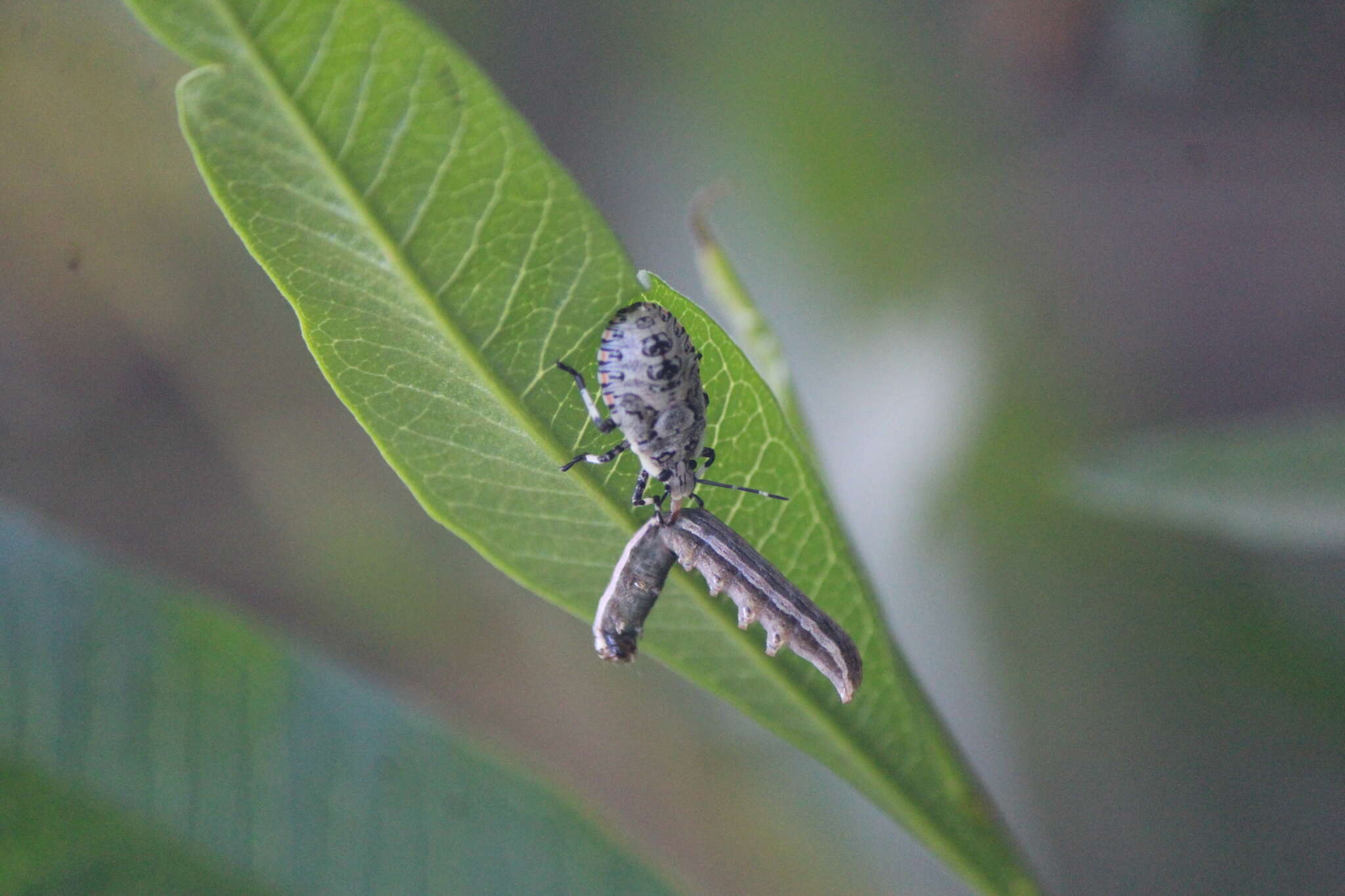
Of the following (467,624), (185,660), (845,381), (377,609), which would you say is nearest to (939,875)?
(845,381)

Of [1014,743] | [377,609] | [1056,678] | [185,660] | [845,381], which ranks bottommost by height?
[377,609]

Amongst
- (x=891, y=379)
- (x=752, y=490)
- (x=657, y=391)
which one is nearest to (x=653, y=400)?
(x=657, y=391)

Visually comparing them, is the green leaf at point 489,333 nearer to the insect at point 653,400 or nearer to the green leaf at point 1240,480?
the insect at point 653,400

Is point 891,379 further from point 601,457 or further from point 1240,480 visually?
point 601,457

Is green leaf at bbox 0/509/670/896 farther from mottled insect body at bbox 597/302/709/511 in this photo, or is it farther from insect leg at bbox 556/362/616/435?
insect leg at bbox 556/362/616/435

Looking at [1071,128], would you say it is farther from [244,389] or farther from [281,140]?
[281,140]

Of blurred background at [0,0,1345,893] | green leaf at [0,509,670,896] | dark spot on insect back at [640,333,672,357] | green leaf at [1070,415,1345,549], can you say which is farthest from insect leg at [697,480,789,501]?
blurred background at [0,0,1345,893]

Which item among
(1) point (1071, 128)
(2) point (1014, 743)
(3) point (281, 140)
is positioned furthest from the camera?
(1) point (1071, 128)
